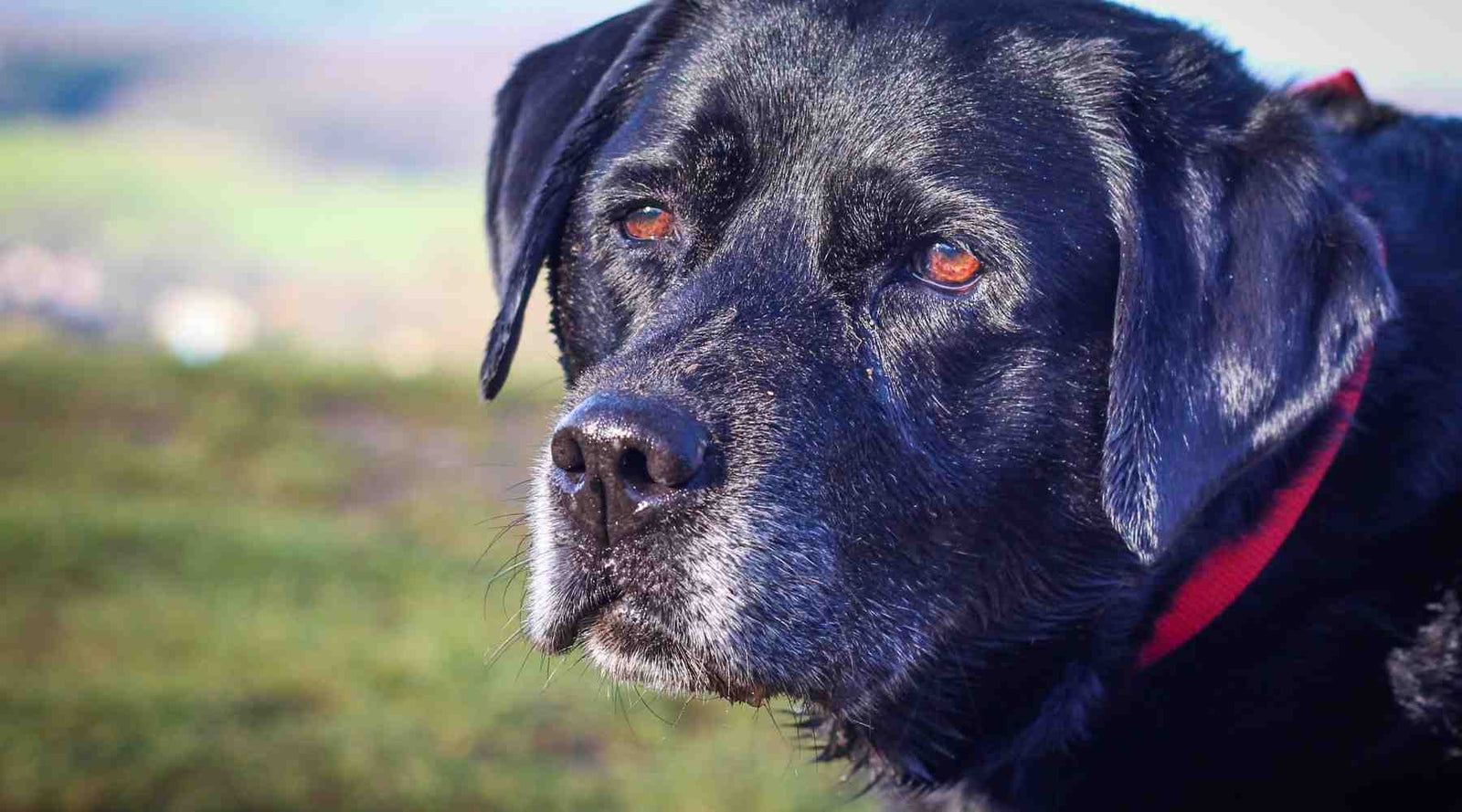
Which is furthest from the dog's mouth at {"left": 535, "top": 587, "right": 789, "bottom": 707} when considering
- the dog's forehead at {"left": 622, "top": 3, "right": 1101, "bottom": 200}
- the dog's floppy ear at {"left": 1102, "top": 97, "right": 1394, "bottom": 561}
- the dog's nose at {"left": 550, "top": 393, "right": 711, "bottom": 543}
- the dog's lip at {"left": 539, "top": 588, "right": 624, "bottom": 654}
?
the dog's forehead at {"left": 622, "top": 3, "right": 1101, "bottom": 200}

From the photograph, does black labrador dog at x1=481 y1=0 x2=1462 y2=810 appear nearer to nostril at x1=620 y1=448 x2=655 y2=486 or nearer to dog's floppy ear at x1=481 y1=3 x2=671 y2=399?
nostril at x1=620 y1=448 x2=655 y2=486

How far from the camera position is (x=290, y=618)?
527cm

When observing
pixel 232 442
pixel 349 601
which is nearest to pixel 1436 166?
pixel 349 601

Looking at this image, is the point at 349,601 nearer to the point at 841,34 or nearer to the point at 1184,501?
the point at 841,34

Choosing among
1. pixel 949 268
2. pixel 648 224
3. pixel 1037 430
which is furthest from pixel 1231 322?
pixel 648 224

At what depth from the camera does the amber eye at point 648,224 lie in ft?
8.37

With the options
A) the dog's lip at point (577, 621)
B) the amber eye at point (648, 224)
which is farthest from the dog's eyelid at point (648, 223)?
the dog's lip at point (577, 621)

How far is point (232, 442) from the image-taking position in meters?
7.17

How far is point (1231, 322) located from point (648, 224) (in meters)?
1.07

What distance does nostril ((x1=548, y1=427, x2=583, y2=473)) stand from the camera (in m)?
2.04

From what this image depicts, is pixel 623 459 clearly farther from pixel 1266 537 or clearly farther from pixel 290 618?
pixel 290 618

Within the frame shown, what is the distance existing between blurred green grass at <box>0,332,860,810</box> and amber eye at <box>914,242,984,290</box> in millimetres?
945

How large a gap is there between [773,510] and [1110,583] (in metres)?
0.67

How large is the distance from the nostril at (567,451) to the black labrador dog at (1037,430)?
11 millimetres
